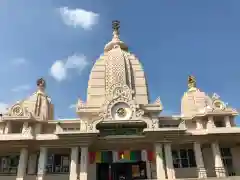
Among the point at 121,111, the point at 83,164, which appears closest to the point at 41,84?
the point at 121,111

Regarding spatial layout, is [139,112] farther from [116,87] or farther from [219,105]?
[219,105]

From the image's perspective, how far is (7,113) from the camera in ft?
84.9

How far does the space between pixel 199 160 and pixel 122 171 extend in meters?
6.92

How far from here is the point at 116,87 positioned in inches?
1005

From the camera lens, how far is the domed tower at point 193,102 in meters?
27.5

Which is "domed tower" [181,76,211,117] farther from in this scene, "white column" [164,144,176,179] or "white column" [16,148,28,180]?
"white column" [16,148,28,180]

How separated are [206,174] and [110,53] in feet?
58.7

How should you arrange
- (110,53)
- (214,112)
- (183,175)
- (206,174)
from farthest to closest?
(110,53)
(214,112)
(183,175)
(206,174)

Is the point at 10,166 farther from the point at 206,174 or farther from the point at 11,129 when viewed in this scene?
the point at 206,174

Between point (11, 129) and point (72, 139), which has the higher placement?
point (11, 129)

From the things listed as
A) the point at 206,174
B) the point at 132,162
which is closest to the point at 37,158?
the point at 132,162

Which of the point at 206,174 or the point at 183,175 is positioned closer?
the point at 206,174

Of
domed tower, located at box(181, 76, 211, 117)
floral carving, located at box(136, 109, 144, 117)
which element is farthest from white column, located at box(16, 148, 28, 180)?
domed tower, located at box(181, 76, 211, 117)

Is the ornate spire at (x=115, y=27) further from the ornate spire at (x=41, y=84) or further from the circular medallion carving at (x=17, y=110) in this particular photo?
the circular medallion carving at (x=17, y=110)
